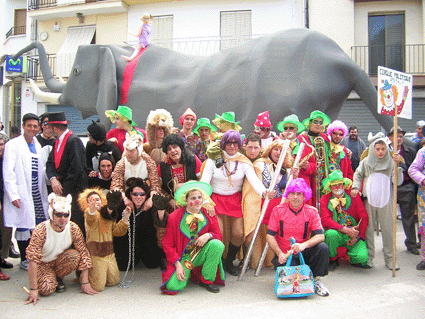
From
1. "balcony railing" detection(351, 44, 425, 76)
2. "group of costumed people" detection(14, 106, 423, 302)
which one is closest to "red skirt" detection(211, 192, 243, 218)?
"group of costumed people" detection(14, 106, 423, 302)

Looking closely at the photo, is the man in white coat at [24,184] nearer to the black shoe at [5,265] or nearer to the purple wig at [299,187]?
the black shoe at [5,265]

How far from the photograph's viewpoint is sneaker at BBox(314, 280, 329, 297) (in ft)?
11.6

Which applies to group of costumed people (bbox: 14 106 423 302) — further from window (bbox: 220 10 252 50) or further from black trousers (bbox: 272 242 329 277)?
window (bbox: 220 10 252 50)

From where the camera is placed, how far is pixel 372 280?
12.9ft

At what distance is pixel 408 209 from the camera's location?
5012mm

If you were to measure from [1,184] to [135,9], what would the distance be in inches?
489

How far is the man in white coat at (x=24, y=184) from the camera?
4.05 metres

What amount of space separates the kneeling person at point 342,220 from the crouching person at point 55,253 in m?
2.32

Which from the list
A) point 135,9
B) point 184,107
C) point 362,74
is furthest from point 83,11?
point 362,74

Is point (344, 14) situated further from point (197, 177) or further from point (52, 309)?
point (52, 309)

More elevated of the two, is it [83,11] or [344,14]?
[83,11]

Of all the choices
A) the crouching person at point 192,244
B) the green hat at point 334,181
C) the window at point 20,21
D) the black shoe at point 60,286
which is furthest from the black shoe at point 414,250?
the window at point 20,21

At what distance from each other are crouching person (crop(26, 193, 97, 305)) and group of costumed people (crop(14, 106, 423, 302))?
12mm

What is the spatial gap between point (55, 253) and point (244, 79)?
10.9ft
